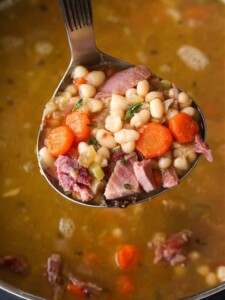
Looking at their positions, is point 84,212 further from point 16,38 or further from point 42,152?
point 16,38

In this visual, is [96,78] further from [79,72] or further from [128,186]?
[128,186]

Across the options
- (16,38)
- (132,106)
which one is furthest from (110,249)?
(16,38)

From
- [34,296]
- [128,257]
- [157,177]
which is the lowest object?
[128,257]

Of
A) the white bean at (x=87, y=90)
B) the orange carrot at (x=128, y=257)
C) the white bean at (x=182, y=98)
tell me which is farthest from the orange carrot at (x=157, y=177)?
the orange carrot at (x=128, y=257)

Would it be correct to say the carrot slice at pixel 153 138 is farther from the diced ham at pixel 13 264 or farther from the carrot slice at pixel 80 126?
the diced ham at pixel 13 264

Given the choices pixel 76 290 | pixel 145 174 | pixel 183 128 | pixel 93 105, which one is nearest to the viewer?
pixel 145 174

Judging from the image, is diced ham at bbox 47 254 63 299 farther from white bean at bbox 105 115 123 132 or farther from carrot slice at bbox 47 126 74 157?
white bean at bbox 105 115 123 132

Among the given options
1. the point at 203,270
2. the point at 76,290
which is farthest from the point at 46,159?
the point at 203,270
